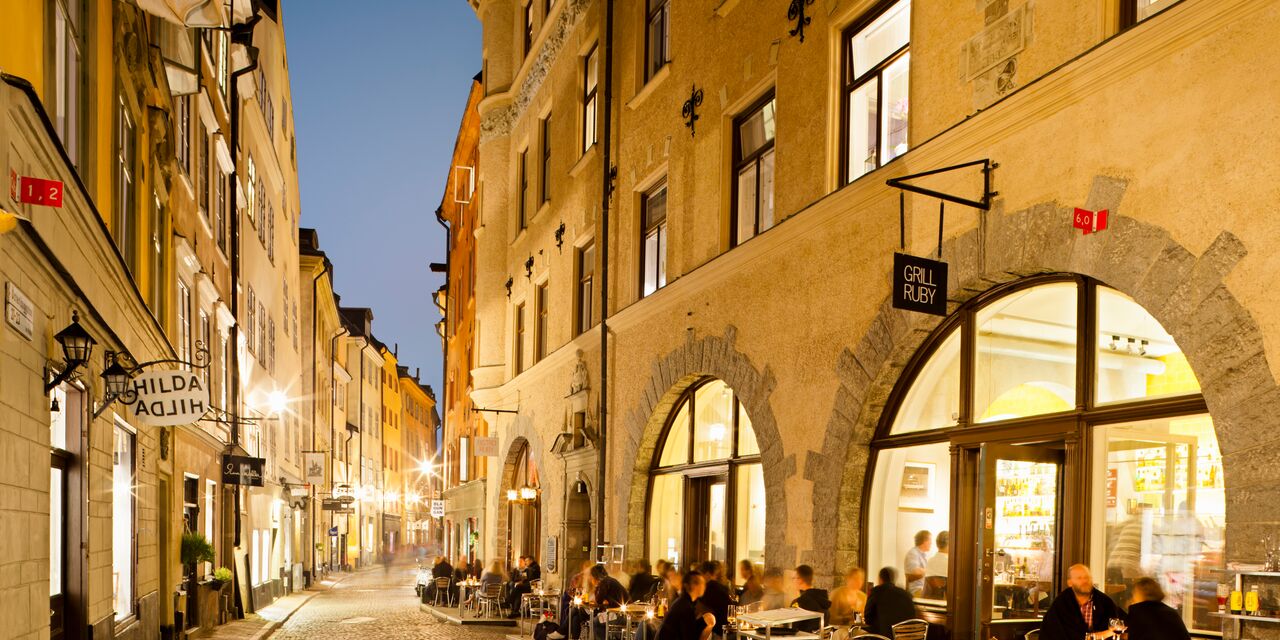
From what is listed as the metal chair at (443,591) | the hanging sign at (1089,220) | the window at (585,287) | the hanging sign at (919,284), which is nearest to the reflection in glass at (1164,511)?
the hanging sign at (1089,220)

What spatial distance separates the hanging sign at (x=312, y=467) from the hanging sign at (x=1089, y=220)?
1359 inches

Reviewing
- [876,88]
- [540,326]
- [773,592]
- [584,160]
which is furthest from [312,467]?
[876,88]

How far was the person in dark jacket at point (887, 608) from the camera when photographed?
10.8 metres

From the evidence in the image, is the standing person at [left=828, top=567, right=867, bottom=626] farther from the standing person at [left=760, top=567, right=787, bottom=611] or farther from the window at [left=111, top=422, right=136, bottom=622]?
the window at [left=111, top=422, right=136, bottom=622]

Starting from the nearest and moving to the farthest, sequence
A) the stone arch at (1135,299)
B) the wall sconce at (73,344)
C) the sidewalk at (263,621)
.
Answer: the stone arch at (1135,299)
the wall sconce at (73,344)
the sidewalk at (263,621)

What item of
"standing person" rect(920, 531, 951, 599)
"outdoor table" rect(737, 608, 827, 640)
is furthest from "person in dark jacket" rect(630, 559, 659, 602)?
"standing person" rect(920, 531, 951, 599)

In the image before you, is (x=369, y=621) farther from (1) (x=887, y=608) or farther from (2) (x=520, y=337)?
(1) (x=887, y=608)

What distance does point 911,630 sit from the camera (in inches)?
408

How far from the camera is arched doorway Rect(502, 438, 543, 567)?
27.3m

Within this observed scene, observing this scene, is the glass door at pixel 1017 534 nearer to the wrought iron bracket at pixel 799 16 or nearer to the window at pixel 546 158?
the wrought iron bracket at pixel 799 16

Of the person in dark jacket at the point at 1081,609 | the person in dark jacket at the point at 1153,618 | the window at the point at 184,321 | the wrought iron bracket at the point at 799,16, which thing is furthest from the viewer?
the window at the point at 184,321

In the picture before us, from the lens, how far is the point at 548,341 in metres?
25.2

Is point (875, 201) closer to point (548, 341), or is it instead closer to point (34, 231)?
point (34, 231)

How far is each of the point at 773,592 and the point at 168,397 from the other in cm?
675
